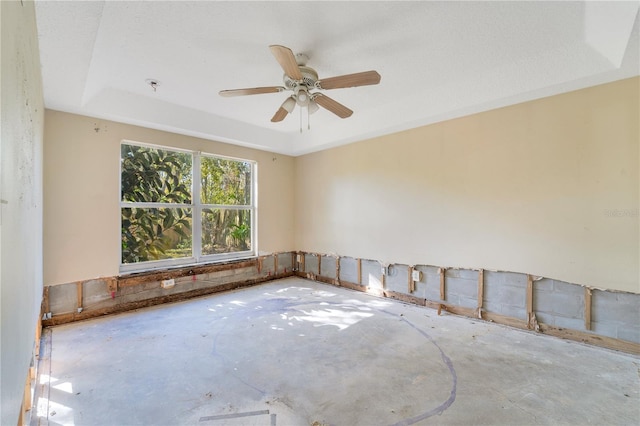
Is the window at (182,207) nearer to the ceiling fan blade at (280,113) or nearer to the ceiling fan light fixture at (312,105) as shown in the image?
the ceiling fan blade at (280,113)

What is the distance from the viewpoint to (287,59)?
2.30 metres

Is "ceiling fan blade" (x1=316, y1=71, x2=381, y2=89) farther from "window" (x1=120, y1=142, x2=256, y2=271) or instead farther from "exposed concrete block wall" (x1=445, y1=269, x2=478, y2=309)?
"window" (x1=120, y1=142, x2=256, y2=271)

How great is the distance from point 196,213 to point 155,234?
0.72 metres

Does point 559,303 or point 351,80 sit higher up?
point 351,80

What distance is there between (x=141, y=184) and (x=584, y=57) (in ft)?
18.8

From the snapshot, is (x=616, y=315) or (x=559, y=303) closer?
(x=616, y=315)

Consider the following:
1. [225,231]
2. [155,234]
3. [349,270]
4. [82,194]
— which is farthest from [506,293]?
[82,194]

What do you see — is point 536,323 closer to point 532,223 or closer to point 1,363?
point 532,223

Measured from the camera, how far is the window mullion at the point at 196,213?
16.3 feet

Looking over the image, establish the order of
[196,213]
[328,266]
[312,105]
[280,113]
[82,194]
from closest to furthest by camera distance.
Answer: [312,105], [280,113], [82,194], [196,213], [328,266]

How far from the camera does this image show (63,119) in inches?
144

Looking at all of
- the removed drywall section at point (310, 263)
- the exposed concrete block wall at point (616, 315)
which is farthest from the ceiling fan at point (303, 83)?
the removed drywall section at point (310, 263)

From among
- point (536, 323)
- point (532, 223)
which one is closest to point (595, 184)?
point (532, 223)

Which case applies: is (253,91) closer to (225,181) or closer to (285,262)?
(225,181)
